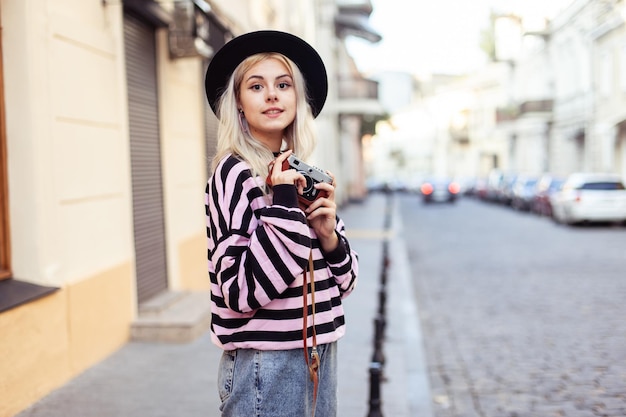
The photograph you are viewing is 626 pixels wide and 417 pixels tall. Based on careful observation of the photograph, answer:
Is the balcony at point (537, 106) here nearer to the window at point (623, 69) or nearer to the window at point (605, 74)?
the window at point (605, 74)

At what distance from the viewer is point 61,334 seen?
5.04 metres

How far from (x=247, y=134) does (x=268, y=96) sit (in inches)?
5.7

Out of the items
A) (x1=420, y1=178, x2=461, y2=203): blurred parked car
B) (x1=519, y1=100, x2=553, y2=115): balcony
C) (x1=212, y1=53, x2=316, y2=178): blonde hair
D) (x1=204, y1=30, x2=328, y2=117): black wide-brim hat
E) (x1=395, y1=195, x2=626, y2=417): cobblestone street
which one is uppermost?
(x1=519, y1=100, x2=553, y2=115): balcony

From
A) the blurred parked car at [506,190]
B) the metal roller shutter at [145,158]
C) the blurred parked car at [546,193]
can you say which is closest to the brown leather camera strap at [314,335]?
the metal roller shutter at [145,158]

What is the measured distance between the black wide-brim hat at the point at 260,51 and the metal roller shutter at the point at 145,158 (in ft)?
15.0

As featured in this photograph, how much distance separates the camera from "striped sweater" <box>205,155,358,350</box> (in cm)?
208

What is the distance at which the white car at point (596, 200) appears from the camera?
19.9 metres

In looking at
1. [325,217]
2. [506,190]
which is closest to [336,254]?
[325,217]

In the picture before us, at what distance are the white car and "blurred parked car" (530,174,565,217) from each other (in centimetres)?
319

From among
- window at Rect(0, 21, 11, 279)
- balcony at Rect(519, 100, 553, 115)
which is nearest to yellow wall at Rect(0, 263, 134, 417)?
window at Rect(0, 21, 11, 279)

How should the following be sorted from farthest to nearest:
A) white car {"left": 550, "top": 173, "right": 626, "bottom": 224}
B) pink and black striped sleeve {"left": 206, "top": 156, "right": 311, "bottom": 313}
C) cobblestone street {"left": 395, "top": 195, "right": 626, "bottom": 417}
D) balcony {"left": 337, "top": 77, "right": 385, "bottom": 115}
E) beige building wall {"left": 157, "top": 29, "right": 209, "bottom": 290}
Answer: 1. balcony {"left": 337, "top": 77, "right": 385, "bottom": 115}
2. white car {"left": 550, "top": 173, "right": 626, "bottom": 224}
3. beige building wall {"left": 157, "top": 29, "right": 209, "bottom": 290}
4. cobblestone street {"left": 395, "top": 195, "right": 626, "bottom": 417}
5. pink and black striped sleeve {"left": 206, "top": 156, "right": 311, "bottom": 313}

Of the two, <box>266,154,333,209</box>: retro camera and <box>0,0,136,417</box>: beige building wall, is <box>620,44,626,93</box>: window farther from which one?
<box>266,154,333,209</box>: retro camera

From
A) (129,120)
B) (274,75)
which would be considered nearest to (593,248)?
(129,120)

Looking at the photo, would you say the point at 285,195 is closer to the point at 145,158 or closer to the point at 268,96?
the point at 268,96
